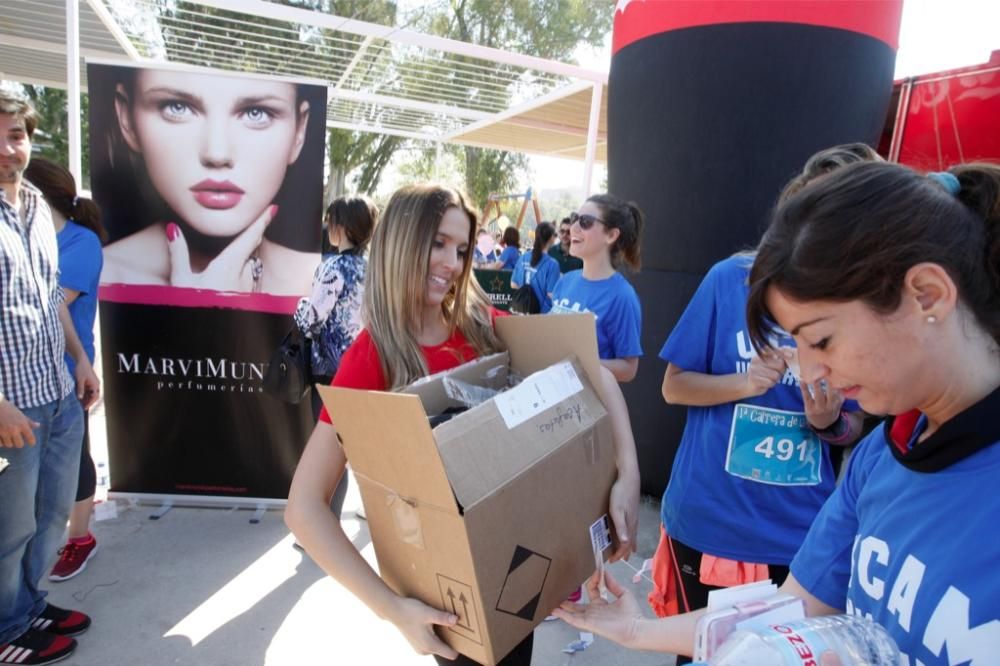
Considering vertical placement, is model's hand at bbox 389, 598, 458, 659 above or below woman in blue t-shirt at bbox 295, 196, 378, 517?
below

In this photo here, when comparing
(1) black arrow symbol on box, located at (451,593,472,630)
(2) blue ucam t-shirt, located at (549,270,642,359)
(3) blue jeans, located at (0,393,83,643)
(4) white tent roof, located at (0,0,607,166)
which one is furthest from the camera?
(4) white tent roof, located at (0,0,607,166)

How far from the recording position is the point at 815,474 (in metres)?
1.57

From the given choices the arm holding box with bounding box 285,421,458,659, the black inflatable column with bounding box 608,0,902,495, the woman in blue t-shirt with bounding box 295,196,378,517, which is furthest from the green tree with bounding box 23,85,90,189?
the arm holding box with bounding box 285,421,458,659

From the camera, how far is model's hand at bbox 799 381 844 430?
1.35 metres

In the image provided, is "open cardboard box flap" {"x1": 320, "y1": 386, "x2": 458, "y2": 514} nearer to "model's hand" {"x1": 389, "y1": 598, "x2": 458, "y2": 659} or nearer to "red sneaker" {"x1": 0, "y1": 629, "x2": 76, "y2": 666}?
"model's hand" {"x1": 389, "y1": 598, "x2": 458, "y2": 659}

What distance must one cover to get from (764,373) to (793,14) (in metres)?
2.48

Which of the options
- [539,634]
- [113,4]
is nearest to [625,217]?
[539,634]

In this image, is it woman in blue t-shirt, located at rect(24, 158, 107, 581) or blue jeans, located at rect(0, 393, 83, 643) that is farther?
woman in blue t-shirt, located at rect(24, 158, 107, 581)

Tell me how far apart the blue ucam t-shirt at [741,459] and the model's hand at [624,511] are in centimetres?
40

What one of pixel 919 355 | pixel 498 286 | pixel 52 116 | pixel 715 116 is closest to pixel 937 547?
pixel 919 355

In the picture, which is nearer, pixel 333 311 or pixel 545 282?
pixel 333 311

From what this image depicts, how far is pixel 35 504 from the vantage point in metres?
2.26

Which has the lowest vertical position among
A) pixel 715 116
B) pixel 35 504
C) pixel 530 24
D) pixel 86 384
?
pixel 35 504

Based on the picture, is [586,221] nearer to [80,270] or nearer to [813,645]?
[80,270]
